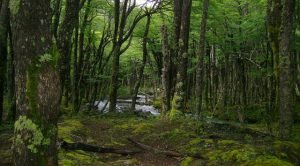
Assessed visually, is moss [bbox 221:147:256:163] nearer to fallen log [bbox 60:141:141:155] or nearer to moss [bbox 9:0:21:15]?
fallen log [bbox 60:141:141:155]

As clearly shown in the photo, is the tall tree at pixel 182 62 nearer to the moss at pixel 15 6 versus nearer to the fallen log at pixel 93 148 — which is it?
the fallen log at pixel 93 148

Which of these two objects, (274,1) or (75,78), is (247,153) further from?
(75,78)

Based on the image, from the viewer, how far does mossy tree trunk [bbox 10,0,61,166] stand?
4.69m

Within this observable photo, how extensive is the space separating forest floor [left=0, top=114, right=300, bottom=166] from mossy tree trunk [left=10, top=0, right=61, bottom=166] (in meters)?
2.49

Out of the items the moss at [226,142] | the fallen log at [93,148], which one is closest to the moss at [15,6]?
the fallen log at [93,148]

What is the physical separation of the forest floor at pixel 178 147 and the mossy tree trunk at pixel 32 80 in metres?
2.49

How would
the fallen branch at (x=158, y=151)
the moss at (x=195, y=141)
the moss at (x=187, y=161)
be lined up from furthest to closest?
the moss at (x=195, y=141)
the fallen branch at (x=158, y=151)
the moss at (x=187, y=161)

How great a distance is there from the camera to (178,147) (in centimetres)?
995

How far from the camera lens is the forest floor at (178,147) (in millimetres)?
7988

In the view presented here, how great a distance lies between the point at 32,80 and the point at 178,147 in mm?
6111

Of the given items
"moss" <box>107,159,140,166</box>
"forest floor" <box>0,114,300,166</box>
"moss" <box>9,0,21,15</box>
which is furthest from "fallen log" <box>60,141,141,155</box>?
"moss" <box>9,0,21,15</box>

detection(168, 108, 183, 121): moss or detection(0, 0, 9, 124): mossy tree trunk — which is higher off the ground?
detection(0, 0, 9, 124): mossy tree trunk

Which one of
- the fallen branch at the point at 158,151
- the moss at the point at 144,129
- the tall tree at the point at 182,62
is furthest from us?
the tall tree at the point at 182,62

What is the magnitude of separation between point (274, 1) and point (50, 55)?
29.8ft
